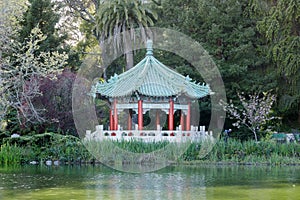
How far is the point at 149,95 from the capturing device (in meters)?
25.8

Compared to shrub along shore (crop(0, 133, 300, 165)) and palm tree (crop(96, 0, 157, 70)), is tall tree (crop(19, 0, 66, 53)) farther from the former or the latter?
shrub along shore (crop(0, 133, 300, 165))

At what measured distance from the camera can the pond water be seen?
14094 millimetres

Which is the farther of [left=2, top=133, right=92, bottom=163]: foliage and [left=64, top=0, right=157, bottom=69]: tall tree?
[left=64, top=0, right=157, bottom=69]: tall tree

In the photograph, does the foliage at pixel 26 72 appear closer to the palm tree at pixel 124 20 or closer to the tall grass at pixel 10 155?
the tall grass at pixel 10 155

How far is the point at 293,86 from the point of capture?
3105 cm

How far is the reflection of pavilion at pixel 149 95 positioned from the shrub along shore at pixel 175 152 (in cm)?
85

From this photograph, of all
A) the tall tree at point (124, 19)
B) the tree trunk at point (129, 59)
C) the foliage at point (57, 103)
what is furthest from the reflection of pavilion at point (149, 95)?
the tree trunk at point (129, 59)

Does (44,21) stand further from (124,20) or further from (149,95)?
(149,95)

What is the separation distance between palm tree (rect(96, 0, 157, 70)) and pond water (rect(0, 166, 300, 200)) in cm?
1275

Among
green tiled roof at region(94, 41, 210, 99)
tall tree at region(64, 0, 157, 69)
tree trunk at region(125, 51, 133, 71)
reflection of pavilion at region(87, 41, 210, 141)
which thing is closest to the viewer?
reflection of pavilion at region(87, 41, 210, 141)

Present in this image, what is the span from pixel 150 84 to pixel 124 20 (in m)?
8.04

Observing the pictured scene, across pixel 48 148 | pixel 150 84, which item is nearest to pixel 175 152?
pixel 150 84

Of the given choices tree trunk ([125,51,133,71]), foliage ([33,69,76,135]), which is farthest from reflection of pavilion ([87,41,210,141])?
tree trunk ([125,51,133,71])

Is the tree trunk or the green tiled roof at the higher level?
the tree trunk
